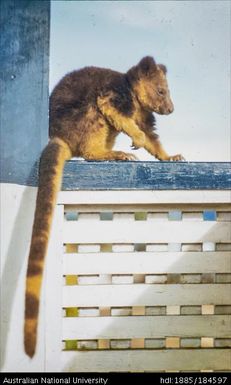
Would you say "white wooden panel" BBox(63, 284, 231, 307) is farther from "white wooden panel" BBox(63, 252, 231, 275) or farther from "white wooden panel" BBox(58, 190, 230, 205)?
"white wooden panel" BBox(58, 190, 230, 205)

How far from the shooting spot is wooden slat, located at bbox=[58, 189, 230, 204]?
1566 mm

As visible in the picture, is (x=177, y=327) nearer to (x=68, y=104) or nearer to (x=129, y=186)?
(x=129, y=186)

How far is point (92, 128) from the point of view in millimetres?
1688

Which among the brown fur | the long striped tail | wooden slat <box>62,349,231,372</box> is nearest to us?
the long striped tail

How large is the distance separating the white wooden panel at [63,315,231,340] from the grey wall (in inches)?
20.5

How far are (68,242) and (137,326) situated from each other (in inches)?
14.5

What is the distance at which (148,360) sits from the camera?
5.22ft

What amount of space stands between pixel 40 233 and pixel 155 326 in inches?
19.7

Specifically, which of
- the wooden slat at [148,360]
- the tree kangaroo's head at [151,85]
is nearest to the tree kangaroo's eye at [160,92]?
the tree kangaroo's head at [151,85]

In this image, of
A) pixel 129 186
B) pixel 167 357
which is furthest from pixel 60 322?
pixel 129 186

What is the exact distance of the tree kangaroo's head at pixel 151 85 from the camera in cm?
171

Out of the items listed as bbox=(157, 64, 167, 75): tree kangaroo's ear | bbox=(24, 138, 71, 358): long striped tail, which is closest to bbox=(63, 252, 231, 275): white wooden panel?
bbox=(24, 138, 71, 358): long striped tail

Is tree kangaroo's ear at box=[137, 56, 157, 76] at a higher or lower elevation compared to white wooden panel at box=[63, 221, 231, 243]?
higher

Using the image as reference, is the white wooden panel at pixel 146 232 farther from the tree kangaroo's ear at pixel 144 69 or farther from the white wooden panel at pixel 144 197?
the tree kangaroo's ear at pixel 144 69
